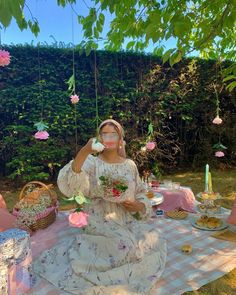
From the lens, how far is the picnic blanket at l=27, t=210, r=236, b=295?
2.77 meters

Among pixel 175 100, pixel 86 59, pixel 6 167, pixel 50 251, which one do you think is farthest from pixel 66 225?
pixel 175 100

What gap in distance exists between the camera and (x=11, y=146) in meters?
6.16

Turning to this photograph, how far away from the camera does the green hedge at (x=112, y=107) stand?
19.9 feet

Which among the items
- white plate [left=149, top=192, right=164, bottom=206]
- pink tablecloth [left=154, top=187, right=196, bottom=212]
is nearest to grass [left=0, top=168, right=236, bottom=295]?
pink tablecloth [left=154, top=187, right=196, bottom=212]

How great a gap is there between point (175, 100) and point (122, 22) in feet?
13.3

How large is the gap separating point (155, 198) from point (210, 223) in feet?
2.74

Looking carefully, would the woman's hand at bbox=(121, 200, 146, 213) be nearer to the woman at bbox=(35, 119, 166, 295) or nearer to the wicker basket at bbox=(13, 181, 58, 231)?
the woman at bbox=(35, 119, 166, 295)

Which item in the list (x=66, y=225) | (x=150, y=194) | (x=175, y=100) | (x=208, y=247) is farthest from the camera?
(x=175, y=100)

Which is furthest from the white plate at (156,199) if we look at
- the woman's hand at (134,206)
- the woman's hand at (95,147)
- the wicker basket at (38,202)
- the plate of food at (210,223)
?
the woman's hand at (95,147)

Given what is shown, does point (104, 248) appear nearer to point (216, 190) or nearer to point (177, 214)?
point (177, 214)

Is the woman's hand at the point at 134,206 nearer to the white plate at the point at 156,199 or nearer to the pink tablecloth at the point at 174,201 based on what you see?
the white plate at the point at 156,199

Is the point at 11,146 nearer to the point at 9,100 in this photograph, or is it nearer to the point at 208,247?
the point at 9,100

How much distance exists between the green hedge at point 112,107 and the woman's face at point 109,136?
11.2ft

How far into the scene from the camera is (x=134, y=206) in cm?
300
